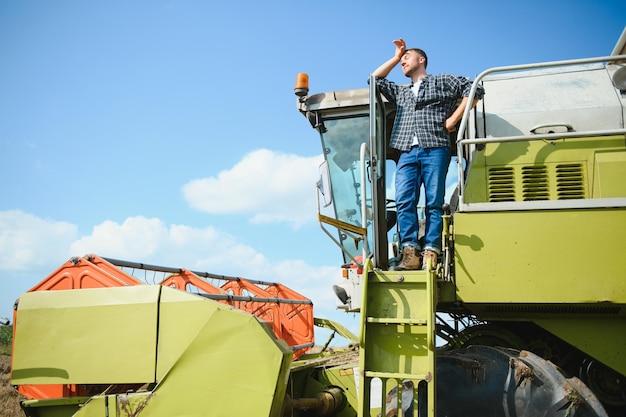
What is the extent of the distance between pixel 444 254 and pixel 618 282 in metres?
1.32

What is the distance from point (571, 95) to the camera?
573 cm

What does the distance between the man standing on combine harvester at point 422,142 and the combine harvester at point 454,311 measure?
8.1 inches

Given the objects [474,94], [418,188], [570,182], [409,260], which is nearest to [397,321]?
[409,260]

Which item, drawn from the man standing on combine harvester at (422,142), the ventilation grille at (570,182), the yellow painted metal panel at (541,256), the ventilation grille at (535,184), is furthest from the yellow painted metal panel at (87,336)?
the ventilation grille at (570,182)

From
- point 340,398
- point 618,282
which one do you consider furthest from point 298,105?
point 618,282

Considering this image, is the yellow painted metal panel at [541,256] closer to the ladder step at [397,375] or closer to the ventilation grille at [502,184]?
the ventilation grille at [502,184]

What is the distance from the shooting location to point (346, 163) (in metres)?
6.03

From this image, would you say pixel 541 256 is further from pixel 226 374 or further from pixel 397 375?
pixel 226 374

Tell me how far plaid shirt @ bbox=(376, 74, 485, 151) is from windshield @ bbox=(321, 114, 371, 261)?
360 millimetres

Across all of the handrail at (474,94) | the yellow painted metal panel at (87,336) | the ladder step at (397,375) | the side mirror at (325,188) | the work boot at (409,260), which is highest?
the handrail at (474,94)

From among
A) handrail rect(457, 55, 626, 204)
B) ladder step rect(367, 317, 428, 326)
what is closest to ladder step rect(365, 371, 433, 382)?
ladder step rect(367, 317, 428, 326)

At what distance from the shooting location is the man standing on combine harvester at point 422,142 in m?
5.42

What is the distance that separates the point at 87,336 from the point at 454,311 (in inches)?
131

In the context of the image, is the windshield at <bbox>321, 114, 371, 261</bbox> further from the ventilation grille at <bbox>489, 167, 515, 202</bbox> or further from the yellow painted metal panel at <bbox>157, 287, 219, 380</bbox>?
the yellow painted metal panel at <bbox>157, 287, 219, 380</bbox>
